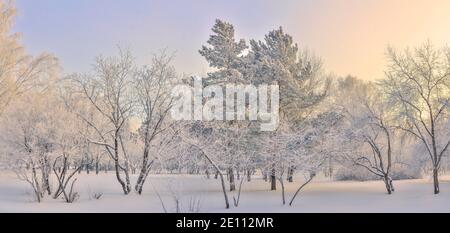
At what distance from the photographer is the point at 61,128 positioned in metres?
26.7

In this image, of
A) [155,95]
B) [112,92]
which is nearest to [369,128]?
[155,95]

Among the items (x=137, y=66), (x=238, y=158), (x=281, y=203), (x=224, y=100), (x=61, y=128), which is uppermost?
(x=137, y=66)

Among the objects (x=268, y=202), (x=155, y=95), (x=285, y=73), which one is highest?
(x=285, y=73)

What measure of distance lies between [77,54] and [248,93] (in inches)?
435

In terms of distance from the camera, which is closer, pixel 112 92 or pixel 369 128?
pixel 369 128

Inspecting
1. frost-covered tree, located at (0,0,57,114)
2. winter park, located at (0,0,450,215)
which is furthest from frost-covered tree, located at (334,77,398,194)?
frost-covered tree, located at (0,0,57,114)

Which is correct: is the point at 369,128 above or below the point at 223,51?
below
